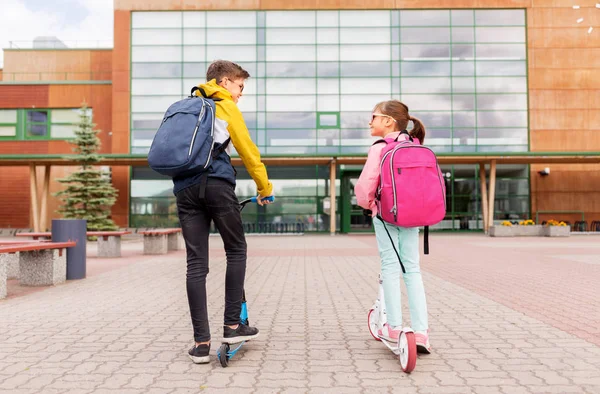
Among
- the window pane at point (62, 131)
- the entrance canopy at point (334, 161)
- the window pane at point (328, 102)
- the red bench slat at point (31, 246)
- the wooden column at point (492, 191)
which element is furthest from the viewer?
the window pane at point (62, 131)

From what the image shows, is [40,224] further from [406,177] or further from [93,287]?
[406,177]

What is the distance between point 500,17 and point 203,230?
1233 inches

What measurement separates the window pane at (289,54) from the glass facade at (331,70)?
0.18 ft

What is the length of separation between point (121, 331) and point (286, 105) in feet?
86.0

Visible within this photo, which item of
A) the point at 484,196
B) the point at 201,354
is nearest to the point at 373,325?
the point at 201,354

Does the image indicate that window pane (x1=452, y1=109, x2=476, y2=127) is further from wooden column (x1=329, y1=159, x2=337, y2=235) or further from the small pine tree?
the small pine tree

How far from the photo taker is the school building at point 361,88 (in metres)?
30.4

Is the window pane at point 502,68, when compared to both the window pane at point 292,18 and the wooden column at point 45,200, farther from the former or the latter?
the wooden column at point 45,200

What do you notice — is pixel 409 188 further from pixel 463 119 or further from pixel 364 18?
pixel 364 18

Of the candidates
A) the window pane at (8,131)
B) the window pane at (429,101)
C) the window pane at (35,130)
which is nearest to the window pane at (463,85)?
the window pane at (429,101)

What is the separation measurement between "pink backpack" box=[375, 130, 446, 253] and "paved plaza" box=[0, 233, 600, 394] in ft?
3.32

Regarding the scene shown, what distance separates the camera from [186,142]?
3.63 meters

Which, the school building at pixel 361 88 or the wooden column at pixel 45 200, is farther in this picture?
the school building at pixel 361 88

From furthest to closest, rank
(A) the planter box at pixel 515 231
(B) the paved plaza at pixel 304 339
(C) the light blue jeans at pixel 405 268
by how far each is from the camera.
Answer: (A) the planter box at pixel 515 231 < (C) the light blue jeans at pixel 405 268 < (B) the paved plaza at pixel 304 339
